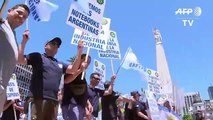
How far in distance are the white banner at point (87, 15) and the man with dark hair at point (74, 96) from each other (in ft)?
3.13

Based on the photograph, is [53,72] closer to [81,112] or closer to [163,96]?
[81,112]

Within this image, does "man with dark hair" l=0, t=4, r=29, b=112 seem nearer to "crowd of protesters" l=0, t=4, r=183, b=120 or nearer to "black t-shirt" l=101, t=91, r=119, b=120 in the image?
"crowd of protesters" l=0, t=4, r=183, b=120

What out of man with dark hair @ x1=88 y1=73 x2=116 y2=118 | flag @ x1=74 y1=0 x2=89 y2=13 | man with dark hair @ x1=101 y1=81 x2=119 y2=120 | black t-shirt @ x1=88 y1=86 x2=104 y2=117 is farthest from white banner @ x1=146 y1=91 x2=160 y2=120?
flag @ x1=74 y1=0 x2=89 y2=13

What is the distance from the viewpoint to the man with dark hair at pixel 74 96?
18.0ft

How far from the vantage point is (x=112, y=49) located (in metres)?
9.52

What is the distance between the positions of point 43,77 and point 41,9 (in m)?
1.61

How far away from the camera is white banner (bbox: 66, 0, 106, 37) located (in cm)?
637

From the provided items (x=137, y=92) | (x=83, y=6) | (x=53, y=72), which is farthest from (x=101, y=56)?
(x=53, y=72)

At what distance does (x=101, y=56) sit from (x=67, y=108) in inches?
146

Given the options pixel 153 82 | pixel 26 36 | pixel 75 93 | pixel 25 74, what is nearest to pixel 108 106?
pixel 75 93

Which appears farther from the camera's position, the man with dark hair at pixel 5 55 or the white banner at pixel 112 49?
the white banner at pixel 112 49

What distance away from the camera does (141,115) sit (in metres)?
9.17

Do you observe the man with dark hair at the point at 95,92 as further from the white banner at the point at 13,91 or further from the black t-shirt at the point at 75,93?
the white banner at the point at 13,91

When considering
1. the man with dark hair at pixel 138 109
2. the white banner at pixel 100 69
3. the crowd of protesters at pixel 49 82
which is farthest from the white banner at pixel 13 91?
the man with dark hair at pixel 138 109
